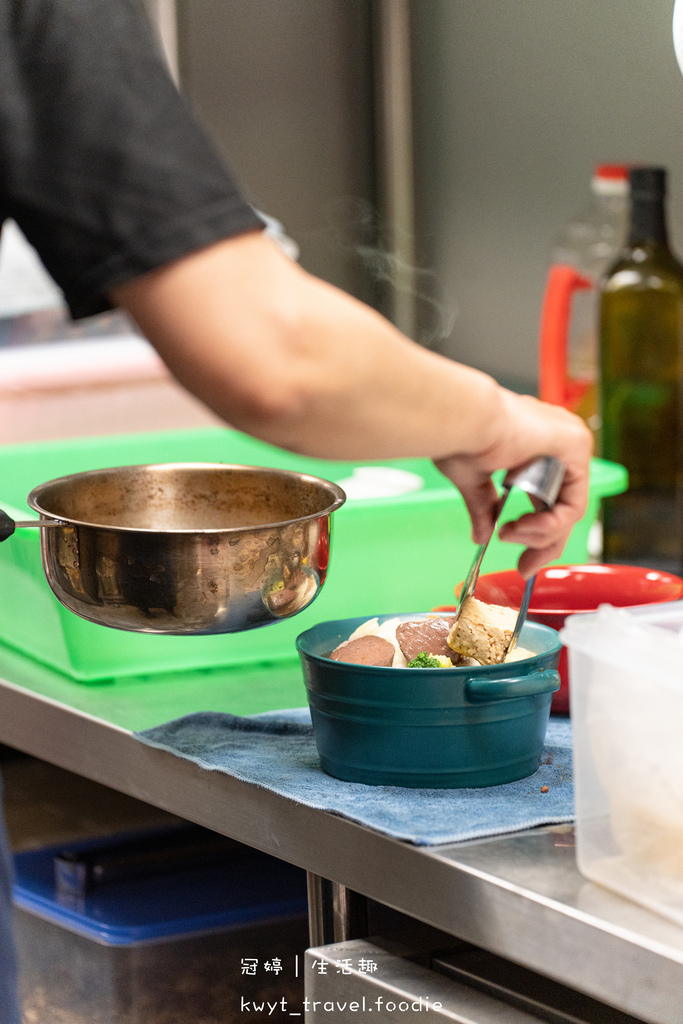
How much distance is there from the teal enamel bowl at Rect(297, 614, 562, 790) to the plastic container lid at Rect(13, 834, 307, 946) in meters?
0.37

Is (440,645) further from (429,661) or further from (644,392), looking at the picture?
(644,392)

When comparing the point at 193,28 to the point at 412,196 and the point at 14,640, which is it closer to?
the point at 412,196

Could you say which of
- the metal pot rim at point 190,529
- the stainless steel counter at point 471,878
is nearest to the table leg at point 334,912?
the stainless steel counter at point 471,878

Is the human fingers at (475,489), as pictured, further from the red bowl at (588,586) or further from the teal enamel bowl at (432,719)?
the red bowl at (588,586)

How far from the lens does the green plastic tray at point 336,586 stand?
1194 mm

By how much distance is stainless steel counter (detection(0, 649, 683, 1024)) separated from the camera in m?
0.70

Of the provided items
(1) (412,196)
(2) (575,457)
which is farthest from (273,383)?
(1) (412,196)

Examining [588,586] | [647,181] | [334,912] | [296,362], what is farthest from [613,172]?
[296,362]

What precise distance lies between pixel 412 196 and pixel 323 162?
0.59 feet

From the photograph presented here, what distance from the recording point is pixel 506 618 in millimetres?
915

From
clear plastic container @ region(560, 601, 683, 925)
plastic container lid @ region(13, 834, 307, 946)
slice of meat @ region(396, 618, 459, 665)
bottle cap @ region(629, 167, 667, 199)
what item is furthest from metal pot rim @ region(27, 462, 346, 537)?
bottle cap @ region(629, 167, 667, 199)

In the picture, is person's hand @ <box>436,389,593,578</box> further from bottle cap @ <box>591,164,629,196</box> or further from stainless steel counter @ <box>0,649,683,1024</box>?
bottle cap @ <box>591,164,629,196</box>

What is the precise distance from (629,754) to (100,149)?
0.42 metres

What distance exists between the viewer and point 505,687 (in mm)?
843
